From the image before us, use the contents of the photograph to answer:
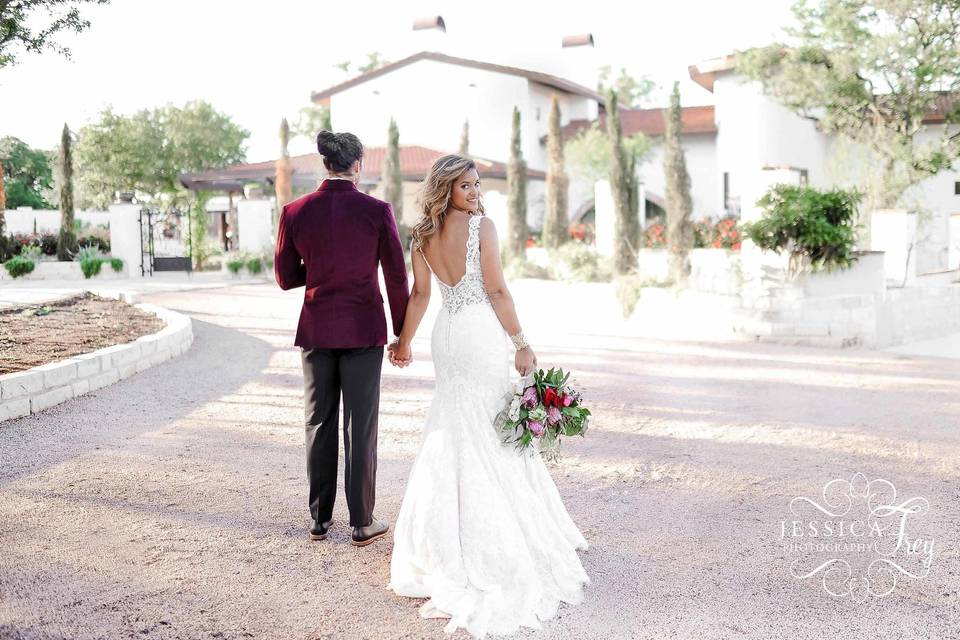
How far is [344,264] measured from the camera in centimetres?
436

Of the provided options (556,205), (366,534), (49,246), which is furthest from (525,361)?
(49,246)

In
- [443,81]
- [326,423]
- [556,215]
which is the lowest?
[326,423]

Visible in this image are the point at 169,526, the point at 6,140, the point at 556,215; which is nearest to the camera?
the point at 169,526

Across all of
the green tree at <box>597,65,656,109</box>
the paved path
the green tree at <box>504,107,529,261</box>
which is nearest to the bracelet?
the paved path

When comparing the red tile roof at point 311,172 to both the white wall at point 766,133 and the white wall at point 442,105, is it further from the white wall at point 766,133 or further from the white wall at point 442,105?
the white wall at point 766,133

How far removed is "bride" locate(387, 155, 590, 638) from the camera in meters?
3.84

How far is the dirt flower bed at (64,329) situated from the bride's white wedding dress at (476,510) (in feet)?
19.1

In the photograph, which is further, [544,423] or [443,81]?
[443,81]

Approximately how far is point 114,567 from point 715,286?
464 inches

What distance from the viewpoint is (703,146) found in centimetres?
3225

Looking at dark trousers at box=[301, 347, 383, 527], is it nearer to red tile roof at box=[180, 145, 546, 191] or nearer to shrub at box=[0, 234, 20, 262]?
shrub at box=[0, 234, 20, 262]

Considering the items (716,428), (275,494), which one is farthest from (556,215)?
(275,494)

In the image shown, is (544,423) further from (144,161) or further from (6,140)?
(144,161)

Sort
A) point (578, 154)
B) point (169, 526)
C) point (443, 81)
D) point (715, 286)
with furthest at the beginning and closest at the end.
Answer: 1. point (443, 81)
2. point (578, 154)
3. point (715, 286)
4. point (169, 526)
